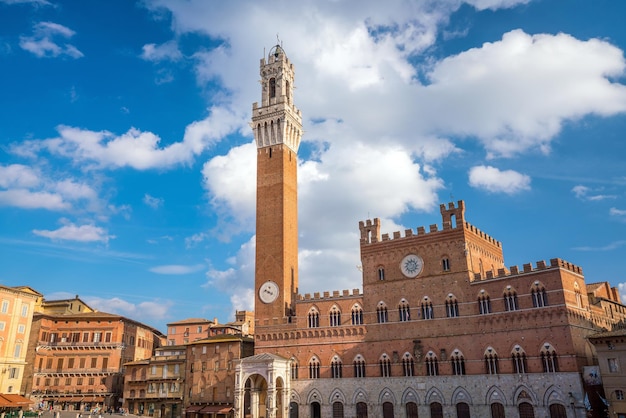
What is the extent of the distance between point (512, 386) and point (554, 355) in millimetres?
4378

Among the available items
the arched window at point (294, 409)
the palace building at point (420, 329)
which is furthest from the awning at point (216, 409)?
the arched window at point (294, 409)

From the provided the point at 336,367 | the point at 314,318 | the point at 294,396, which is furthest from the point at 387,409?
the point at 314,318

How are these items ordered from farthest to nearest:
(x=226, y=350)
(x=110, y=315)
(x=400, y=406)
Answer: (x=110, y=315) < (x=226, y=350) < (x=400, y=406)

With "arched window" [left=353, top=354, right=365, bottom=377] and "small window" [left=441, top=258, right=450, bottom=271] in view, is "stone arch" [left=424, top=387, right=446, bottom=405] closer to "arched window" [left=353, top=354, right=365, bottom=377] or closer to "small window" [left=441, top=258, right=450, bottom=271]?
"arched window" [left=353, top=354, right=365, bottom=377]

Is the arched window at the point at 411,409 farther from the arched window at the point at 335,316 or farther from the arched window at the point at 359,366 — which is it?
the arched window at the point at 335,316

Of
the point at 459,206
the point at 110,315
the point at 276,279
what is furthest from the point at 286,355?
the point at 110,315

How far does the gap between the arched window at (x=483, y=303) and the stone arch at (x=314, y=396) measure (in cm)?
1813

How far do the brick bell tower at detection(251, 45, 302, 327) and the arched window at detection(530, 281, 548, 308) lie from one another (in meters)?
25.3

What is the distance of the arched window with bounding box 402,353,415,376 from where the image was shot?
158ft

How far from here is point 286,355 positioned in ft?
178

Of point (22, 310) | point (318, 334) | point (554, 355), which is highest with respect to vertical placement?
point (22, 310)

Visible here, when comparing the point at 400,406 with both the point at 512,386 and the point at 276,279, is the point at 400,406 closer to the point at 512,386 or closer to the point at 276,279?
the point at 512,386

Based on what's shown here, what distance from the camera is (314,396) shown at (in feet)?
170

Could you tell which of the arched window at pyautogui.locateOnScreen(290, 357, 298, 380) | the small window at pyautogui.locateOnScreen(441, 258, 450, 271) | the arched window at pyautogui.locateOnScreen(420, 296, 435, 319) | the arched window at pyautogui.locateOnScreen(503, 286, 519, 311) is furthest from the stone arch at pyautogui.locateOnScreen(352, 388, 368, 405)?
the arched window at pyautogui.locateOnScreen(503, 286, 519, 311)
